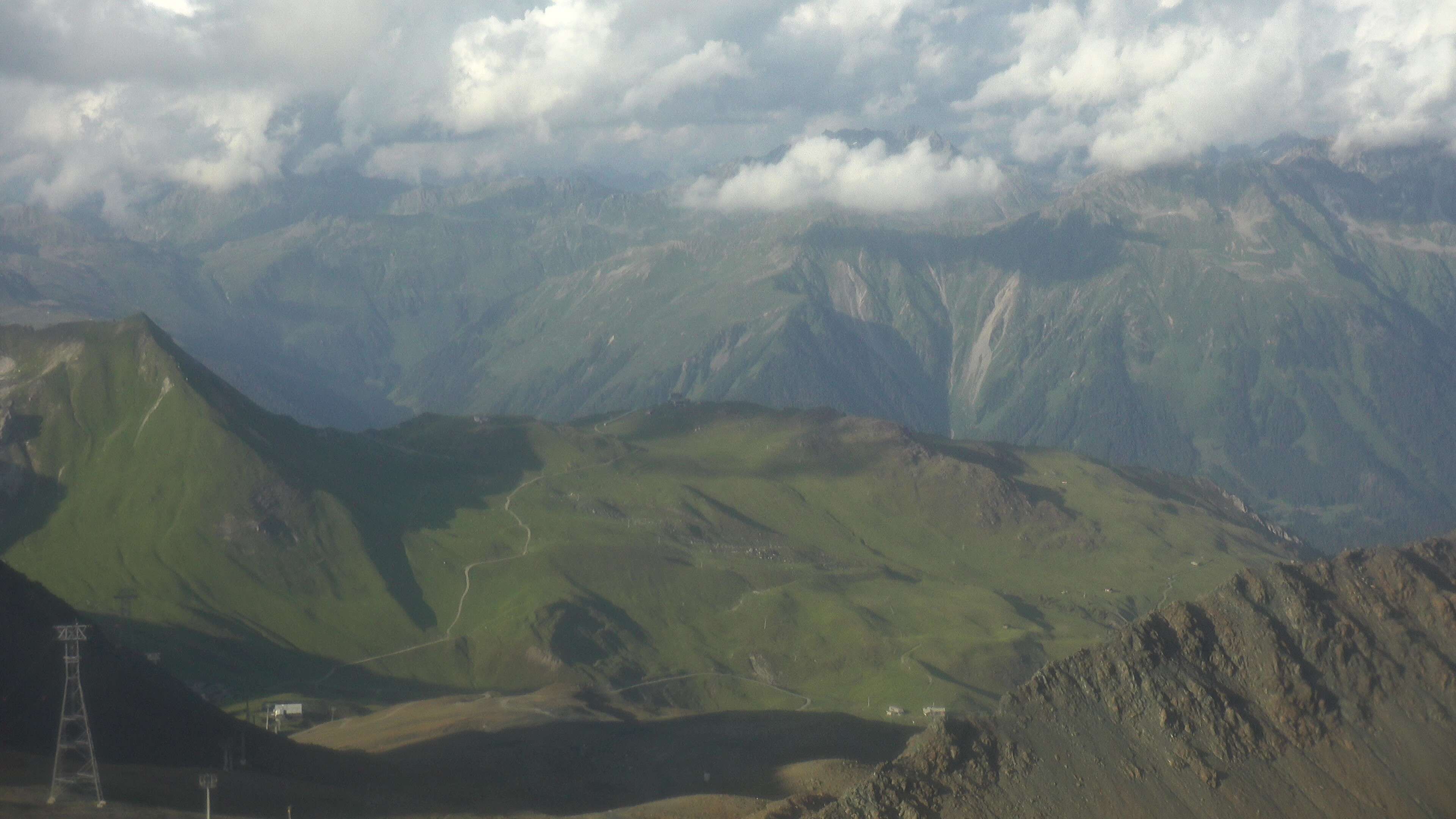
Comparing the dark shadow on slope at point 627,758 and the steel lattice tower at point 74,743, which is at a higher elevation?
the steel lattice tower at point 74,743

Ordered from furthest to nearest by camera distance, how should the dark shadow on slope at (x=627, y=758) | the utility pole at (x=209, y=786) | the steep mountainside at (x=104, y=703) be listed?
the dark shadow on slope at (x=627, y=758)
the steep mountainside at (x=104, y=703)
the utility pole at (x=209, y=786)

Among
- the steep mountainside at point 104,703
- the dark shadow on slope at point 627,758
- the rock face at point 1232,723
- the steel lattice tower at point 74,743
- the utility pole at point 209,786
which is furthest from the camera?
the dark shadow on slope at point 627,758

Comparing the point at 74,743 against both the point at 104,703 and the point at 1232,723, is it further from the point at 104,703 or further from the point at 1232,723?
the point at 1232,723

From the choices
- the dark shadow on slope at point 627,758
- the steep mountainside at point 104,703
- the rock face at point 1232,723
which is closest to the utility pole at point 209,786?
the steep mountainside at point 104,703

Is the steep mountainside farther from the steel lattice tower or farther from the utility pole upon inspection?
the utility pole

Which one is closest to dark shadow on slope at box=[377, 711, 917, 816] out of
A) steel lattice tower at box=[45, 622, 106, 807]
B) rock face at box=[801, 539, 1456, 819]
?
steel lattice tower at box=[45, 622, 106, 807]

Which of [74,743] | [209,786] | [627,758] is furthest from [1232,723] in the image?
[74,743]

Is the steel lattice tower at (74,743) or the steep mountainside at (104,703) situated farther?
the steep mountainside at (104,703)

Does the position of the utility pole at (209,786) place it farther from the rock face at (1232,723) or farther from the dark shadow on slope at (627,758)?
the rock face at (1232,723)
